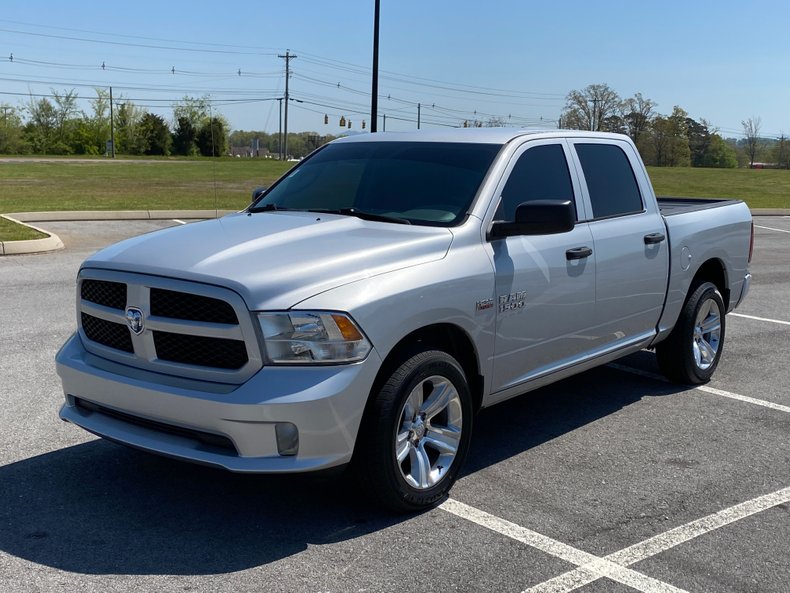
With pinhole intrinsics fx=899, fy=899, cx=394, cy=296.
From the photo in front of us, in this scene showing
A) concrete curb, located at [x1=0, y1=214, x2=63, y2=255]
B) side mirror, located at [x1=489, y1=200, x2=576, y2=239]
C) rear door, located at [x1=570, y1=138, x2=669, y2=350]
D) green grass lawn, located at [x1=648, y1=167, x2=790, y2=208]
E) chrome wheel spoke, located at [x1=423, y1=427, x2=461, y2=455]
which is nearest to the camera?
chrome wheel spoke, located at [x1=423, y1=427, x2=461, y2=455]

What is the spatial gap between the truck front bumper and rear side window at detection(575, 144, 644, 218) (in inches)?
99.0

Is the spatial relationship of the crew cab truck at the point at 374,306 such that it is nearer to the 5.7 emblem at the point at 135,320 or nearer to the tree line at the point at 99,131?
the 5.7 emblem at the point at 135,320

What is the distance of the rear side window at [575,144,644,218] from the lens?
5895 mm

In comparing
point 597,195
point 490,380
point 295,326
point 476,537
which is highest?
point 597,195

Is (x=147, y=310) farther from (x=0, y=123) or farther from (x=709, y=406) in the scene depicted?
(x=0, y=123)

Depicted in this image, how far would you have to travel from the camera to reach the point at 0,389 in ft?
20.6

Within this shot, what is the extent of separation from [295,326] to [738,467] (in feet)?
9.56

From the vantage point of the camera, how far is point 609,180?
6.10m

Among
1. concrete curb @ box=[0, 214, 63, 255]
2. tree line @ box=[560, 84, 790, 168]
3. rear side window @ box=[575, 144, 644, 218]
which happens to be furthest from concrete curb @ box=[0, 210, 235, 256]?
tree line @ box=[560, 84, 790, 168]

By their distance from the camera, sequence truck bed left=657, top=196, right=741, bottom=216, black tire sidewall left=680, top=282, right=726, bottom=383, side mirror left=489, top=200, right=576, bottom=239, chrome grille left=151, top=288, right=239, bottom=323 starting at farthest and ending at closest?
truck bed left=657, top=196, right=741, bottom=216 < black tire sidewall left=680, top=282, right=726, bottom=383 < side mirror left=489, top=200, right=576, bottom=239 < chrome grille left=151, top=288, right=239, bottom=323

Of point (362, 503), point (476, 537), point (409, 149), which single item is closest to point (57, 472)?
point (362, 503)

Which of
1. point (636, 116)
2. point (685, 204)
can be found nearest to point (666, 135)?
point (636, 116)

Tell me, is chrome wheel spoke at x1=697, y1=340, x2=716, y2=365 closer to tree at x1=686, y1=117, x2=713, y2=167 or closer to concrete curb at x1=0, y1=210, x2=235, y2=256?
concrete curb at x1=0, y1=210, x2=235, y2=256

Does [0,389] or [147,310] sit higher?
[147,310]
